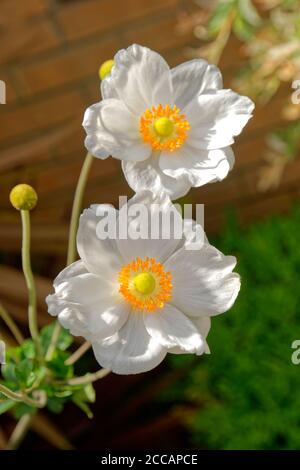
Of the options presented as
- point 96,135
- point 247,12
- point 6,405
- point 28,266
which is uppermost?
point 247,12

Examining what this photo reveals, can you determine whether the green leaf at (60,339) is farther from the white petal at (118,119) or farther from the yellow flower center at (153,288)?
the white petal at (118,119)

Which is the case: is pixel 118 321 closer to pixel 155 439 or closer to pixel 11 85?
pixel 155 439

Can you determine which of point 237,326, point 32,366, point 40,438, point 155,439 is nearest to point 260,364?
point 237,326

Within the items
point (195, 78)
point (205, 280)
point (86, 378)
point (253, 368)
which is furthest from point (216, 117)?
point (253, 368)

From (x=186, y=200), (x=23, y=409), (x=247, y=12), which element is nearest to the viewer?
(x=23, y=409)

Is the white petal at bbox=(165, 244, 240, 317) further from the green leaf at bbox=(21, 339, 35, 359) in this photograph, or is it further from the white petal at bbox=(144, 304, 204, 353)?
the green leaf at bbox=(21, 339, 35, 359)

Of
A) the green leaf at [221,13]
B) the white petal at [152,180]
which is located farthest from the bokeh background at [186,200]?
the white petal at [152,180]

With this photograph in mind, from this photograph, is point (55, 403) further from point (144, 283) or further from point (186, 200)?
point (186, 200)
